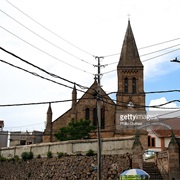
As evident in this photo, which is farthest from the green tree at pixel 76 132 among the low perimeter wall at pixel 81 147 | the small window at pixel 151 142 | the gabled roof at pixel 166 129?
the small window at pixel 151 142

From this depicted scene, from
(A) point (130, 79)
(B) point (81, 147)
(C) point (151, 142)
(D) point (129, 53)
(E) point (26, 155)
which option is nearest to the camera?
(B) point (81, 147)

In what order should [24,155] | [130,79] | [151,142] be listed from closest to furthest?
[24,155] < [151,142] < [130,79]

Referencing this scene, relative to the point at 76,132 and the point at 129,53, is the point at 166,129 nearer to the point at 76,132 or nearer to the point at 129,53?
the point at 76,132

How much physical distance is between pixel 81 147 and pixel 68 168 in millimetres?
1792

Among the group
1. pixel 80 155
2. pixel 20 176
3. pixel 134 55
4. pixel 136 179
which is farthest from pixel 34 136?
pixel 136 179

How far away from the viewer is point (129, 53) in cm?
6266

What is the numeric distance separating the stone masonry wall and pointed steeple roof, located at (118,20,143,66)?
32.3 m

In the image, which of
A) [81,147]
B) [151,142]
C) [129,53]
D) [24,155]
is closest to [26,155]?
[24,155]

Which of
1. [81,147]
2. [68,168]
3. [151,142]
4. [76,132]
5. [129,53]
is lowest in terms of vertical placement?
[68,168]

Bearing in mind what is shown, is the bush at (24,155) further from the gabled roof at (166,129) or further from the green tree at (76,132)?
the gabled roof at (166,129)

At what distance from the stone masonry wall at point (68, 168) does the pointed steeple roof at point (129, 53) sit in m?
32.3

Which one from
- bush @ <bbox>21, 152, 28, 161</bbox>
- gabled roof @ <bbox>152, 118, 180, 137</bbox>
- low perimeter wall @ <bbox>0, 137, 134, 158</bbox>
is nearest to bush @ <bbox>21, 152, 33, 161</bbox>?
bush @ <bbox>21, 152, 28, 161</bbox>

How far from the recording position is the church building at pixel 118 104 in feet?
187

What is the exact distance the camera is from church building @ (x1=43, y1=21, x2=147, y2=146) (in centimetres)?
5709
